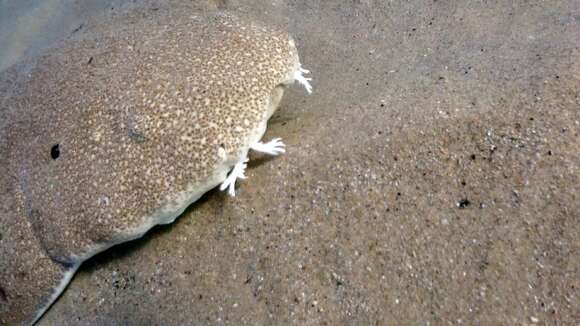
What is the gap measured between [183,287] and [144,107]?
1411 mm

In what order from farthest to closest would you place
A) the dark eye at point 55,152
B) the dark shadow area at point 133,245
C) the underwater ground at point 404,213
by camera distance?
1. the dark shadow area at point 133,245
2. the dark eye at point 55,152
3. the underwater ground at point 404,213

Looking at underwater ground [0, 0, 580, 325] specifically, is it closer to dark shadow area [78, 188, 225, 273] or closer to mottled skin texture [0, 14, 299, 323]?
dark shadow area [78, 188, 225, 273]

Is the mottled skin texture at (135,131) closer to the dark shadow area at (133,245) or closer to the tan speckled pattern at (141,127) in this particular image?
the tan speckled pattern at (141,127)

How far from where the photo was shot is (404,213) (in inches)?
105

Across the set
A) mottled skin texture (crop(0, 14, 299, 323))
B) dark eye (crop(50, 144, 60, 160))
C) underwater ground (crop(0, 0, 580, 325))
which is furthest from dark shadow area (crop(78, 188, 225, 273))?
dark eye (crop(50, 144, 60, 160))

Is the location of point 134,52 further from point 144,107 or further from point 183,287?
point 183,287

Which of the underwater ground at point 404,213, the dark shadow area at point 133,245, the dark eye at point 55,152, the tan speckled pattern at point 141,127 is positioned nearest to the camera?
the underwater ground at point 404,213

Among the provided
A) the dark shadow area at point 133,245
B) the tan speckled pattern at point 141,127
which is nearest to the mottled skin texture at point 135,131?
the tan speckled pattern at point 141,127

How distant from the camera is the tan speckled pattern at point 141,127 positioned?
270 centimetres

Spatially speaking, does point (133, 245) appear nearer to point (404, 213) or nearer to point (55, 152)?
point (55, 152)

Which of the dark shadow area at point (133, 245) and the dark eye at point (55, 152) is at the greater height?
the dark eye at point (55, 152)

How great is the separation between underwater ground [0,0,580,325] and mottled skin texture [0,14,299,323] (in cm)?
40

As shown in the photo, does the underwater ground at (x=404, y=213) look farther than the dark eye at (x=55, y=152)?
No

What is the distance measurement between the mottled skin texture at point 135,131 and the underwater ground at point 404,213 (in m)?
0.40
